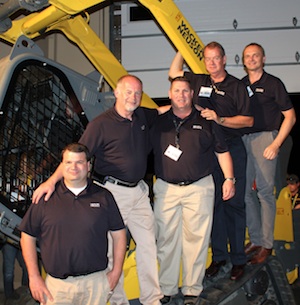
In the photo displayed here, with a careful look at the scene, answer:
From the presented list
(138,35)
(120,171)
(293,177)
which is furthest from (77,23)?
(293,177)

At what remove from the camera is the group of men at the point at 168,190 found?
318cm

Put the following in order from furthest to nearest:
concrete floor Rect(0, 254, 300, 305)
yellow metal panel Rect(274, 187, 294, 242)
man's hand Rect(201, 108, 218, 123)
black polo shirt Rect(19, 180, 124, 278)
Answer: yellow metal panel Rect(274, 187, 294, 242) → concrete floor Rect(0, 254, 300, 305) → man's hand Rect(201, 108, 218, 123) → black polo shirt Rect(19, 180, 124, 278)

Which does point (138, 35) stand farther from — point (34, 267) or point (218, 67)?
point (34, 267)

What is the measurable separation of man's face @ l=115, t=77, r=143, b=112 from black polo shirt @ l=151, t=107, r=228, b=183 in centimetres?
40

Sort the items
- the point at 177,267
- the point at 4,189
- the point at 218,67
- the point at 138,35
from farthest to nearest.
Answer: the point at 138,35 < the point at 218,67 < the point at 177,267 < the point at 4,189

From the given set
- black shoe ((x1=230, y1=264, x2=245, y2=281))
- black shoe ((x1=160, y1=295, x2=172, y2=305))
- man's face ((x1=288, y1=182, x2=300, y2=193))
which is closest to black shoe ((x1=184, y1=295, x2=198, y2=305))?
black shoe ((x1=160, y1=295, x2=172, y2=305))

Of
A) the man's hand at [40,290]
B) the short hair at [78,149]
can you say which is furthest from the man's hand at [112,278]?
the short hair at [78,149]

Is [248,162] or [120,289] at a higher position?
[248,162]

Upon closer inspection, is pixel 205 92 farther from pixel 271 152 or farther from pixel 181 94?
pixel 271 152

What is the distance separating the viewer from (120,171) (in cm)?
368

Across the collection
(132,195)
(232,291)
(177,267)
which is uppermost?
(132,195)

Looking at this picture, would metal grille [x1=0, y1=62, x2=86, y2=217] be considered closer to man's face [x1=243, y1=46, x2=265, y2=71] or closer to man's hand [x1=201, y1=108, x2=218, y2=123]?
man's hand [x1=201, y1=108, x2=218, y2=123]

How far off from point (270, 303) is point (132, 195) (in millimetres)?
1976

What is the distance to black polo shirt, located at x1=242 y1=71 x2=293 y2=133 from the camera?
172 inches
